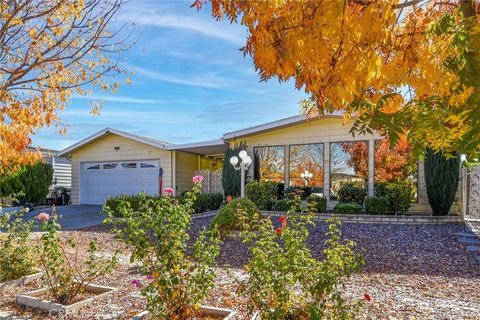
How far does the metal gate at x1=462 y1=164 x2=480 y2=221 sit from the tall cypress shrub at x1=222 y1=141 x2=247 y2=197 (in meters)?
7.72

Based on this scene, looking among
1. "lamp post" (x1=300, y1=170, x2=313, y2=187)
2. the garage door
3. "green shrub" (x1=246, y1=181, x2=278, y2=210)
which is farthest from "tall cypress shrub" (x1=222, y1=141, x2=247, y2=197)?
the garage door

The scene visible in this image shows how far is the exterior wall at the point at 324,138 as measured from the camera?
41.1ft

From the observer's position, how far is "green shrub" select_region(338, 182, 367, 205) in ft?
42.5

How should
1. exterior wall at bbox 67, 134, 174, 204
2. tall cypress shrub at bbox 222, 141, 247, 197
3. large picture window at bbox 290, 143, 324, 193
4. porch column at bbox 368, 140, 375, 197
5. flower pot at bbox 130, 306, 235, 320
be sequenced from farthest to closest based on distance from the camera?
exterior wall at bbox 67, 134, 174, 204 → tall cypress shrub at bbox 222, 141, 247, 197 → large picture window at bbox 290, 143, 324, 193 → porch column at bbox 368, 140, 375, 197 → flower pot at bbox 130, 306, 235, 320

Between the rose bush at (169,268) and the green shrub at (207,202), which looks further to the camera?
the green shrub at (207,202)

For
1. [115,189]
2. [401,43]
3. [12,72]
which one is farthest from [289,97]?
[115,189]

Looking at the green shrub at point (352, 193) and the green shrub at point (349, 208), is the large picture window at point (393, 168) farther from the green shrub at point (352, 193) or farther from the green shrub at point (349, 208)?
the green shrub at point (349, 208)

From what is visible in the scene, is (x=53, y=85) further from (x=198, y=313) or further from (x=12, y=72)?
(x=198, y=313)

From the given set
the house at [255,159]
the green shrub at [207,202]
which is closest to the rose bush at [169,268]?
the house at [255,159]

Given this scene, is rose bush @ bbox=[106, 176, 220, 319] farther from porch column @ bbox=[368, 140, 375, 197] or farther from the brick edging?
porch column @ bbox=[368, 140, 375, 197]

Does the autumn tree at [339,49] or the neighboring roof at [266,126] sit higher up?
the neighboring roof at [266,126]

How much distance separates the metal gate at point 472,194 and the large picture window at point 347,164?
10.6 feet

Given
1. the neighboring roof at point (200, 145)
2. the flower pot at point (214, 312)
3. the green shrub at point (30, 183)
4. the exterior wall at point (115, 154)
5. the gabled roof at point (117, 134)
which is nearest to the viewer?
the flower pot at point (214, 312)

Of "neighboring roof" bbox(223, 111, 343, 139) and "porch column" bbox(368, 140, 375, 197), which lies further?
"neighboring roof" bbox(223, 111, 343, 139)
